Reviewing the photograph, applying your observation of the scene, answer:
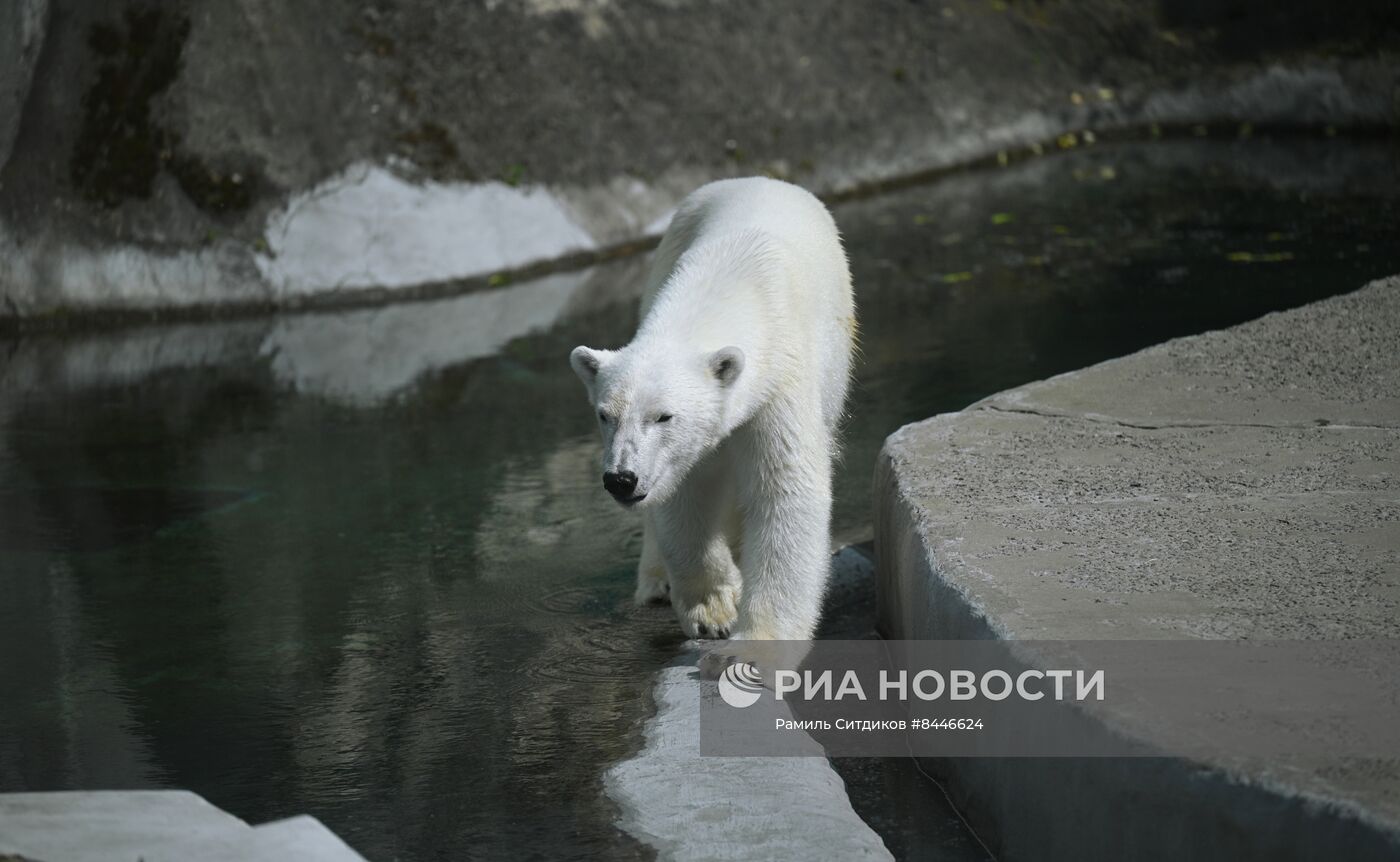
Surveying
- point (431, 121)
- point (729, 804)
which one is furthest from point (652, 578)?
point (431, 121)

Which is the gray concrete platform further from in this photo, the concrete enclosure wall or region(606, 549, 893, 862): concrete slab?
the concrete enclosure wall

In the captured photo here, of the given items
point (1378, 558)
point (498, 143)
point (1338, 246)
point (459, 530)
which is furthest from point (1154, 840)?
point (498, 143)

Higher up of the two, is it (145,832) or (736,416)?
(736,416)

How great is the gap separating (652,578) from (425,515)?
157cm

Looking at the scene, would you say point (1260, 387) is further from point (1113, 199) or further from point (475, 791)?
point (1113, 199)

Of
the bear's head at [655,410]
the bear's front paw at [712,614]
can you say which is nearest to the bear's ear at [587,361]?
the bear's head at [655,410]

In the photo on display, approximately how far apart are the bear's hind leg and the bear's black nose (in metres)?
1.09

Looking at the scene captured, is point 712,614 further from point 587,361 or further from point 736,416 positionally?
point 587,361

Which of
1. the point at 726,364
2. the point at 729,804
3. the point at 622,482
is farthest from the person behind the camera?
the point at 726,364

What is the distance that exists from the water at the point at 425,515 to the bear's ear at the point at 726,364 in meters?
0.92

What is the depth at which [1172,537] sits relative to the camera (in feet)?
13.4

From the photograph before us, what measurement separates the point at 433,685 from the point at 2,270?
728 cm

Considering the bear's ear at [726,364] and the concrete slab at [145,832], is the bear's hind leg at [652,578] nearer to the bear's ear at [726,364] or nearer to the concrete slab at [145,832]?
the bear's ear at [726,364]

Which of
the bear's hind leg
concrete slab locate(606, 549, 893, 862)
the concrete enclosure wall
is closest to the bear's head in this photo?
concrete slab locate(606, 549, 893, 862)
